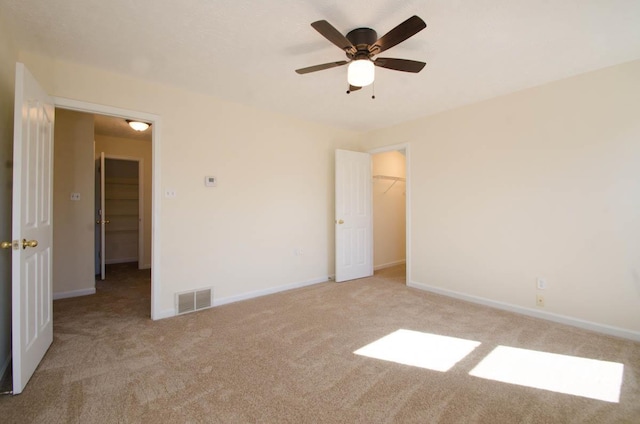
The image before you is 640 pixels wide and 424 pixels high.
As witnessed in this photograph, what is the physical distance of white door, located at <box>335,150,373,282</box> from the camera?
449 centimetres

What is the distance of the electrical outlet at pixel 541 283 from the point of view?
3021 millimetres

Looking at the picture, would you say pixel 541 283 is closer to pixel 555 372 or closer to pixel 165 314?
pixel 555 372

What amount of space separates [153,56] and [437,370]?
3.50m

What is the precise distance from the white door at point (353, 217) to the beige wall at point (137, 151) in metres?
3.92

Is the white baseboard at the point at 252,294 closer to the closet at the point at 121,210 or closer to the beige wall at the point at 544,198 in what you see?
the beige wall at the point at 544,198

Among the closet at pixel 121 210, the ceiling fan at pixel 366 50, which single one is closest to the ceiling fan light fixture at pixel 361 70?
the ceiling fan at pixel 366 50

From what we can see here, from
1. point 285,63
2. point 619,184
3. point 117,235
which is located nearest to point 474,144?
point 619,184

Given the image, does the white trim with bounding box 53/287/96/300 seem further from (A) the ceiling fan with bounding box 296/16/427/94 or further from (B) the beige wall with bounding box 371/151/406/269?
(B) the beige wall with bounding box 371/151/406/269

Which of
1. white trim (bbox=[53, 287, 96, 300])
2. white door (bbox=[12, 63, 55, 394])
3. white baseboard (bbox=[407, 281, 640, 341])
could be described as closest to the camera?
white door (bbox=[12, 63, 55, 394])

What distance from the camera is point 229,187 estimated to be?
3.55 m

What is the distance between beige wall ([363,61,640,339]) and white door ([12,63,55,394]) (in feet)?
13.6

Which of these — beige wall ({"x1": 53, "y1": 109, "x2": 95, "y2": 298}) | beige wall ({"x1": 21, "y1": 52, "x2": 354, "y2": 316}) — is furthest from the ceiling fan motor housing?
beige wall ({"x1": 53, "y1": 109, "x2": 95, "y2": 298})

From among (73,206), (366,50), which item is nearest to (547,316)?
(366,50)

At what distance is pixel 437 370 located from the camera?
207 cm
